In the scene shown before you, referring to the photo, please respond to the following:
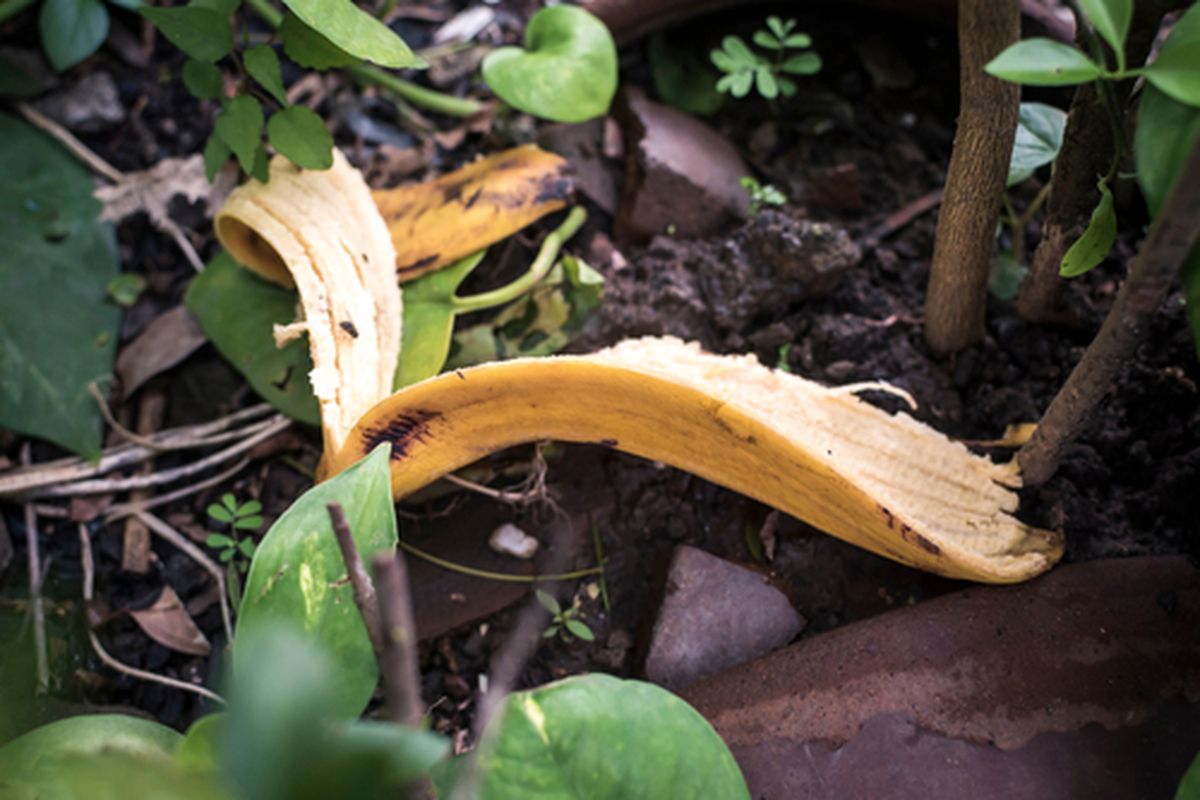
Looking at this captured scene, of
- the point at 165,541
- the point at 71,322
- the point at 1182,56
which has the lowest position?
the point at 165,541

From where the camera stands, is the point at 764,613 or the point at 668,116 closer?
the point at 764,613

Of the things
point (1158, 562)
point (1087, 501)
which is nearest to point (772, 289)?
point (1087, 501)

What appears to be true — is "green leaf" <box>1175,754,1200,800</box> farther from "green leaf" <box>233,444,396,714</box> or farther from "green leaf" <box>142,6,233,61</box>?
"green leaf" <box>142,6,233,61</box>

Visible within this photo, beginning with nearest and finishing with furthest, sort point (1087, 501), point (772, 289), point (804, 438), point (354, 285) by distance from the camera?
point (804, 438) → point (1087, 501) → point (354, 285) → point (772, 289)

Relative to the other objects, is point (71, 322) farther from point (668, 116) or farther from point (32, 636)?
point (668, 116)

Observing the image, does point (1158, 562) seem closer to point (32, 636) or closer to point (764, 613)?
point (764, 613)

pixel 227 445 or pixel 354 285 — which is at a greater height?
pixel 354 285

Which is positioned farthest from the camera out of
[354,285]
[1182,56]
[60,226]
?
[60,226]

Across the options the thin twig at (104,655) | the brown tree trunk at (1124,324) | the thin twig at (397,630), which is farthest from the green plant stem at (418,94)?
the thin twig at (397,630)
